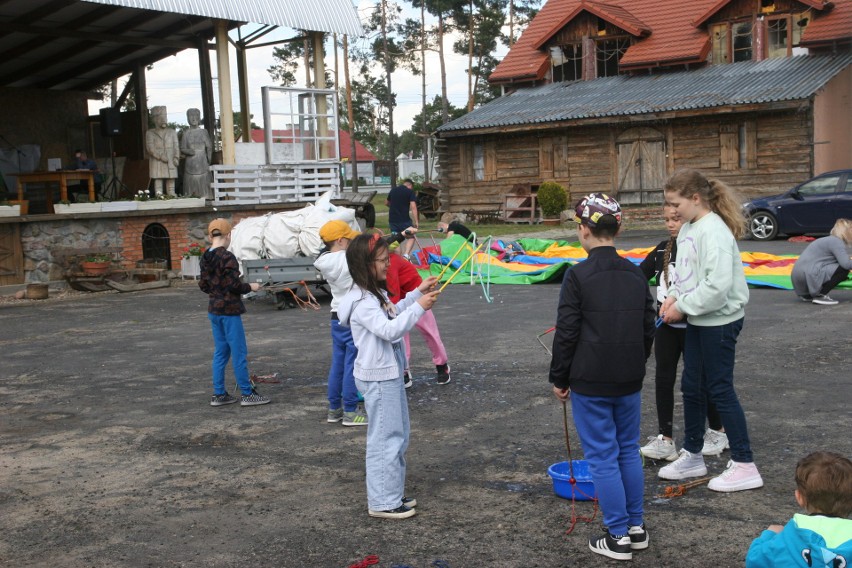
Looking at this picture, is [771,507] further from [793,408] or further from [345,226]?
[345,226]

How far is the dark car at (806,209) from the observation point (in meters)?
19.7

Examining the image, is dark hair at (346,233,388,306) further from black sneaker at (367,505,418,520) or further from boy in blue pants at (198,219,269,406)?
boy in blue pants at (198,219,269,406)

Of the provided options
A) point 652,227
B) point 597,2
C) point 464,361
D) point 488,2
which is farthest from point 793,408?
point 488,2

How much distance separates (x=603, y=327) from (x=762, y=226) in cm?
1765

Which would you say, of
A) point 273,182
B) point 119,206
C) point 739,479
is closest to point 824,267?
point 739,479

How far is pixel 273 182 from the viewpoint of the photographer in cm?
2019

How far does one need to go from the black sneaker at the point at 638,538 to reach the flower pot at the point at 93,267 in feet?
48.4

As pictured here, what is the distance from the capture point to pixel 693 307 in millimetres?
5043

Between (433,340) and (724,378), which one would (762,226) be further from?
(724,378)

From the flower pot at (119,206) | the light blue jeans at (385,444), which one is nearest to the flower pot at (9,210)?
the flower pot at (119,206)

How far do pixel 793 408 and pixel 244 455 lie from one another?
391 cm

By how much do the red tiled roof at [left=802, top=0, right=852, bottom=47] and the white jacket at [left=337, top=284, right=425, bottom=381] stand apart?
85.8 ft

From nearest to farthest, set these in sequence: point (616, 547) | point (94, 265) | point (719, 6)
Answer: point (616, 547)
point (94, 265)
point (719, 6)

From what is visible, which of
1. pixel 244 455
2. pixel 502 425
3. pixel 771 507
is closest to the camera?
pixel 771 507
